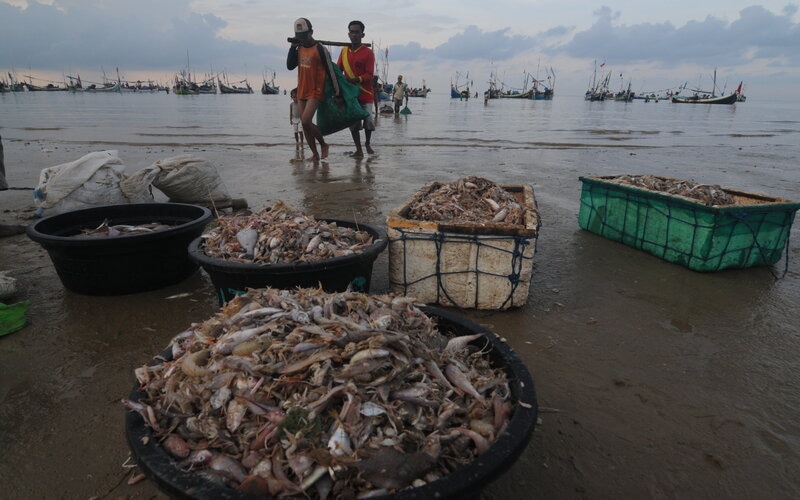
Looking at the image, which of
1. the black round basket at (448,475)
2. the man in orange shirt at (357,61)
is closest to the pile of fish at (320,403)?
the black round basket at (448,475)

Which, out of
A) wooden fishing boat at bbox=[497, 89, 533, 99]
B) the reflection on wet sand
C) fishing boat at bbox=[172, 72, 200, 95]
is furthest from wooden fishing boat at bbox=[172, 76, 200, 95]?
the reflection on wet sand

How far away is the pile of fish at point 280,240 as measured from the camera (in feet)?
11.5

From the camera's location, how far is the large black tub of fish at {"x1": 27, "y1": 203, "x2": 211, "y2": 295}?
12.7ft

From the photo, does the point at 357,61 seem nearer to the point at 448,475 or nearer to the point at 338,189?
the point at 338,189

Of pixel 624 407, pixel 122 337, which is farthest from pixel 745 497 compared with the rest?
pixel 122 337

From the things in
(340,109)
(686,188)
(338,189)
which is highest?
(340,109)

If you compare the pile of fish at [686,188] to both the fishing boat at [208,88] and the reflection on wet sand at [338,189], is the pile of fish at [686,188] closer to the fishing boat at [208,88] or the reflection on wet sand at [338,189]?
the reflection on wet sand at [338,189]

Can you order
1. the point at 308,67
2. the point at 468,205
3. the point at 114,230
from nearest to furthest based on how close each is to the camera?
the point at 114,230 < the point at 468,205 < the point at 308,67

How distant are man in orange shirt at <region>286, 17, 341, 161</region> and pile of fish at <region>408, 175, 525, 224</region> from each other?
4.87 meters

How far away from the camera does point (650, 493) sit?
7.17ft

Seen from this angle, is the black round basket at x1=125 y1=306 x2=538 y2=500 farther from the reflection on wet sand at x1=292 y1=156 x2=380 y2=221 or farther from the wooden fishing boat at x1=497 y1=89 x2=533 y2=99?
the wooden fishing boat at x1=497 y1=89 x2=533 y2=99

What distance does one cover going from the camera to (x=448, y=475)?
1558mm

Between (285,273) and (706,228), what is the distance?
413 cm

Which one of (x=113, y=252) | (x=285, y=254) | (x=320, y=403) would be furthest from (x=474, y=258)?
(x=113, y=252)
